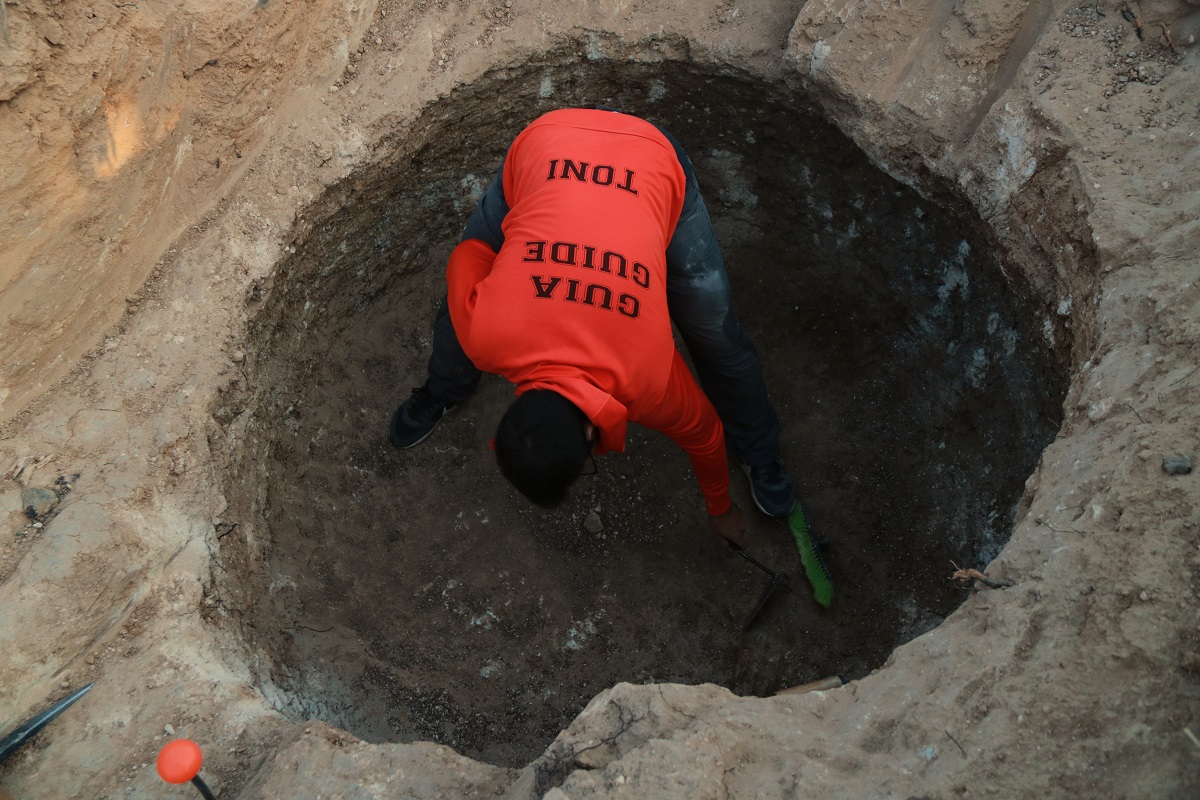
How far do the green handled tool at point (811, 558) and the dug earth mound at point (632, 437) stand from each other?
0.07 meters

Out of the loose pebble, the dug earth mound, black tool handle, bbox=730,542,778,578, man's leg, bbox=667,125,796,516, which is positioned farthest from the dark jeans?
the loose pebble

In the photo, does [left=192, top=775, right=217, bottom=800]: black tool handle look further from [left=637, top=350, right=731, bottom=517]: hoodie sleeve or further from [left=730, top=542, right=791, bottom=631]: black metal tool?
[left=730, top=542, right=791, bottom=631]: black metal tool

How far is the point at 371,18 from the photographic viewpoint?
2.85 m

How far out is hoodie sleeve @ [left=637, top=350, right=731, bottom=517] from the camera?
2402mm

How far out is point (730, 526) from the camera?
3.11m

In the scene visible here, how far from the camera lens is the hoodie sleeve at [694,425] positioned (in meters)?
2.40

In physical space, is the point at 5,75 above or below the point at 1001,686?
above

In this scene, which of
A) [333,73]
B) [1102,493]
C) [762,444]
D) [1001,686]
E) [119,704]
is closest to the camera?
[1001,686]

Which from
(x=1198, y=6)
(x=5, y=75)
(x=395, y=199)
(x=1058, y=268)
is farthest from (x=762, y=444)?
(x=5, y=75)

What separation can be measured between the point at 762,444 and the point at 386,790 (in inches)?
67.0

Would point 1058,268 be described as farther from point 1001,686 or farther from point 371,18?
point 371,18

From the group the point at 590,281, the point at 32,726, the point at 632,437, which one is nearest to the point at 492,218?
the point at 590,281

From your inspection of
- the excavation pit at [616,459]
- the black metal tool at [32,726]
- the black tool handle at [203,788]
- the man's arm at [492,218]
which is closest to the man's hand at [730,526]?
the excavation pit at [616,459]

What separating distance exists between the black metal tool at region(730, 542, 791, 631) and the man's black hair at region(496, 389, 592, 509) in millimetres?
1253
